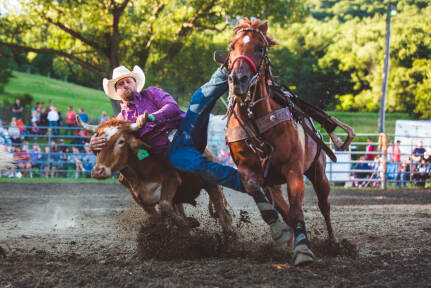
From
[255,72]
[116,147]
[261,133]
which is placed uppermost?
[255,72]

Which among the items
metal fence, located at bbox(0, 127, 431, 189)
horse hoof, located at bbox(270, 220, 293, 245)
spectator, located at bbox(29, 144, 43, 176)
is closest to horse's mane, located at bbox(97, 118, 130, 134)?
horse hoof, located at bbox(270, 220, 293, 245)

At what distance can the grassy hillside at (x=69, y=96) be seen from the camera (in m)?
36.5

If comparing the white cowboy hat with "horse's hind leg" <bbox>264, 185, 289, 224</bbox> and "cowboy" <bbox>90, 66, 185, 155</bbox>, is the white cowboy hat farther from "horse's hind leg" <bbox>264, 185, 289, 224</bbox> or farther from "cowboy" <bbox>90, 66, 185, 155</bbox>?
"horse's hind leg" <bbox>264, 185, 289, 224</bbox>

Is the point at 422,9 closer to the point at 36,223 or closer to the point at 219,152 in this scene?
the point at 219,152

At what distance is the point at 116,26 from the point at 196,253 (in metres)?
13.3

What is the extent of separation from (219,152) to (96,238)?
10823mm

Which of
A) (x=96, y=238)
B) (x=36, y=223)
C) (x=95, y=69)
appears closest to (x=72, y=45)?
(x=95, y=69)

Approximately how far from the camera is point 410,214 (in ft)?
27.0

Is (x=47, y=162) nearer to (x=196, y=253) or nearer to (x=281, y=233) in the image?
(x=196, y=253)

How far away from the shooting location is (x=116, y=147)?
4.88m

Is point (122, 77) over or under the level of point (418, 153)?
over

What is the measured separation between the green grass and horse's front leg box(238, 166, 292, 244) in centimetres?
3354

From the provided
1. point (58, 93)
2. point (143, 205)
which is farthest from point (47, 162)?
point (58, 93)

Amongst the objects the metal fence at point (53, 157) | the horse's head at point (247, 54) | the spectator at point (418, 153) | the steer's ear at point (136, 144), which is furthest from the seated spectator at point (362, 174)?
the horse's head at point (247, 54)
